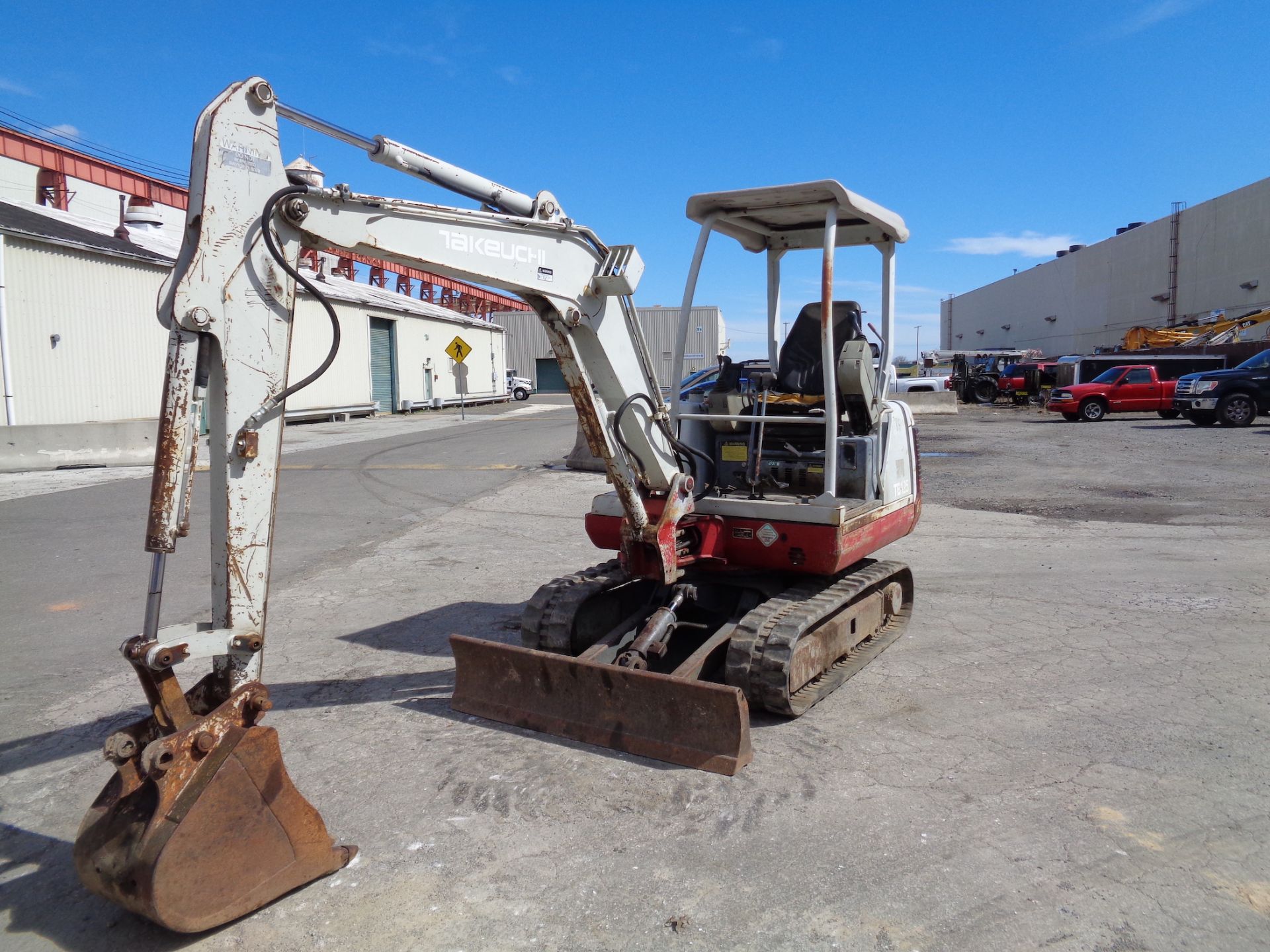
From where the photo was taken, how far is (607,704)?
488 cm

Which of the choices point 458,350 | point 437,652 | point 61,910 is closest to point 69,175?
point 458,350

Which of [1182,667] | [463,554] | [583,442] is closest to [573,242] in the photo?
[1182,667]

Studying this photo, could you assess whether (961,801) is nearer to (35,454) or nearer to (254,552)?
(254,552)

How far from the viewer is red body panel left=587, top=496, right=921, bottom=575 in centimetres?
552

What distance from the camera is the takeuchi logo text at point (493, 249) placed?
4.35 meters

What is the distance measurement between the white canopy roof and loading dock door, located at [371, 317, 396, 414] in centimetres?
3074

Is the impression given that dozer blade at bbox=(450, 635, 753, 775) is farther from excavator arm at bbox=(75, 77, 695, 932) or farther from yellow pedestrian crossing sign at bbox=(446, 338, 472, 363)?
yellow pedestrian crossing sign at bbox=(446, 338, 472, 363)

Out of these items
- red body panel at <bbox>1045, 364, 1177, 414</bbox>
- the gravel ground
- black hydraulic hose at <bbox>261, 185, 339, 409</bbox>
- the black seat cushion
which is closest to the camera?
black hydraulic hose at <bbox>261, 185, 339, 409</bbox>

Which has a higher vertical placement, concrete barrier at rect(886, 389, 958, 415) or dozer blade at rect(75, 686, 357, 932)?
concrete barrier at rect(886, 389, 958, 415)

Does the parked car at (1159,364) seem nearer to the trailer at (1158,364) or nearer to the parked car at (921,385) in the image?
the trailer at (1158,364)

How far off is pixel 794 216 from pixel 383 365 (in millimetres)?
32620

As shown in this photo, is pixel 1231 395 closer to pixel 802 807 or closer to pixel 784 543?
pixel 784 543

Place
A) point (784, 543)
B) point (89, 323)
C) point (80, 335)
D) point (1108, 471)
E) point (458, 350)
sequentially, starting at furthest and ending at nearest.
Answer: point (458, 350)
point (89, 323)
point (80, 335)
point (1108, 471)
point (784, 543)

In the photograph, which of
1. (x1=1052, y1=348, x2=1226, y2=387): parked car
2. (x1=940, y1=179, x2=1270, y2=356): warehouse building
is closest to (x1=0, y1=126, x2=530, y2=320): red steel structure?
(x1=1052, y1=348, x2=1226, y2=387): parked car
